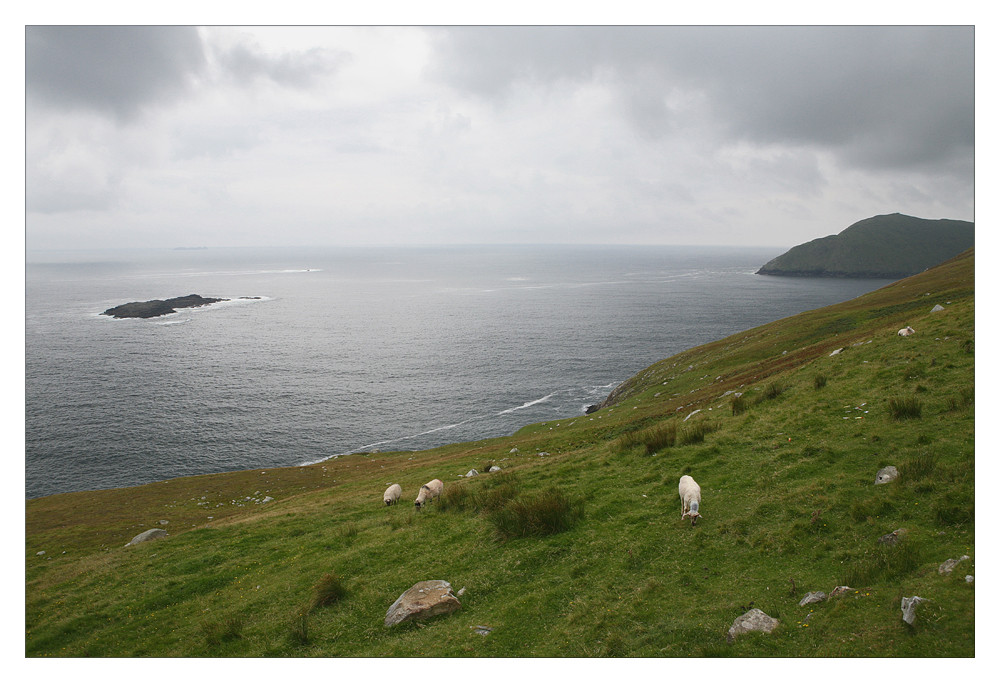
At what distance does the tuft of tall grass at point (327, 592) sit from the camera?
1323cm

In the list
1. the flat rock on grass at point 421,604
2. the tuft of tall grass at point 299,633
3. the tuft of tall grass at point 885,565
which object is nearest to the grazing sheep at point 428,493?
the flat rock on grass at point 421,604

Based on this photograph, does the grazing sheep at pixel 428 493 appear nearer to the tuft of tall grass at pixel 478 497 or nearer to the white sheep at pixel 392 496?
the tuft of tall grass at pixel 478 497

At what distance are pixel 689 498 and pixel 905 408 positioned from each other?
870 centimetres

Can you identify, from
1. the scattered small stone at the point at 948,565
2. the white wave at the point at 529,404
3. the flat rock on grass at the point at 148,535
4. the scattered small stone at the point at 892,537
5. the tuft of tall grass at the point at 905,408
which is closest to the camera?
the scattered small stone at the point at 948,565

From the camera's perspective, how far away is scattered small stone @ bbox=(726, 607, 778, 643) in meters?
9.51

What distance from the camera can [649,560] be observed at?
12570 mm

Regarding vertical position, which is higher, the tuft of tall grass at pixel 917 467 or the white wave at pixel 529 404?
the tuft of tall grass at pixel 917 467

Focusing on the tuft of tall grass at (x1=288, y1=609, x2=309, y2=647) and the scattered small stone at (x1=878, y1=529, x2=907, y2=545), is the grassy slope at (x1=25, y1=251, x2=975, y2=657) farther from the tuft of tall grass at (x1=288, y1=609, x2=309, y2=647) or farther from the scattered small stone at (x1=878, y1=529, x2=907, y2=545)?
the scattered small stone at (x1=878, y1=529, x2=907, y2=545)

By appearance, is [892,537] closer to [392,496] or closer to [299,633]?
[299,633]

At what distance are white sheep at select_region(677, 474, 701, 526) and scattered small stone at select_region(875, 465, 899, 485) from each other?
4700 millimetres

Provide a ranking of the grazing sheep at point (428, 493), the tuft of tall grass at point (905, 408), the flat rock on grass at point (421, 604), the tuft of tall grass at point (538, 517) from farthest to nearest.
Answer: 1. the grazing sheep at point (428, 493)
2. the tuft of tall grass at point (905, 408)
3. the tuft of tall grass at point (538, 517)
4. the flat rock on grass at point (421, 604)

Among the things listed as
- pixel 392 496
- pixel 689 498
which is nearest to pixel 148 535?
pixel 392 496

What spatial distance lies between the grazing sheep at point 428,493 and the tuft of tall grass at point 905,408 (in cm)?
1726
